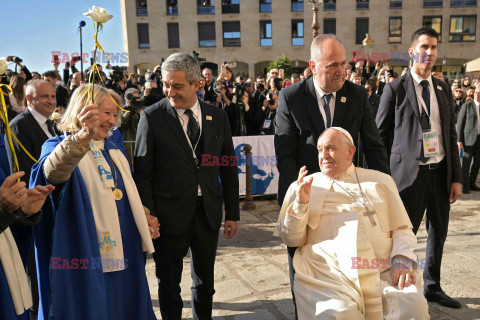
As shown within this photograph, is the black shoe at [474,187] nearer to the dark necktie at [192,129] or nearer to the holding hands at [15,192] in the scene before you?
the dark necktie at [192,129]

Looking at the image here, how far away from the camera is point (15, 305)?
2.18 meters

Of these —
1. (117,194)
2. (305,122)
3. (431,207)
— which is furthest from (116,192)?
(431,207)

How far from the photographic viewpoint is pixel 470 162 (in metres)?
8.28

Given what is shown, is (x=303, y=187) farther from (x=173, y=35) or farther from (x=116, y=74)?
(x=173, y=35)

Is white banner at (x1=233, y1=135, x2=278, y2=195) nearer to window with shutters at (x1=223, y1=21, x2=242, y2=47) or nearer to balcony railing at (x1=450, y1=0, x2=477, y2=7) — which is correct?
window with shutters at (x1=223, y1=21, x2=242, y2=47)

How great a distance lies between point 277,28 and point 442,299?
3297 centimetres

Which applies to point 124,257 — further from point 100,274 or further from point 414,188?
point 414,188

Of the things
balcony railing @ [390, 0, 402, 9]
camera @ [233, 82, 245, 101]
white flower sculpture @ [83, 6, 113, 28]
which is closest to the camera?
white flower sculpture @ [83, 6, 113, 28]

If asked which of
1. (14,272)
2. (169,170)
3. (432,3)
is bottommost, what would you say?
(14,272)

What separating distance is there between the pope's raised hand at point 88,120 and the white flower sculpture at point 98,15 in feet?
1.45

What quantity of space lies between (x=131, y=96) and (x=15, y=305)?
533cm

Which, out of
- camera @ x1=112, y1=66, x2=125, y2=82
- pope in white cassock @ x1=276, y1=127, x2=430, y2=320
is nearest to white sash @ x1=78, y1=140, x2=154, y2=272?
pope in white cassock @ x1=276, y1=127, x2=430, y2=320

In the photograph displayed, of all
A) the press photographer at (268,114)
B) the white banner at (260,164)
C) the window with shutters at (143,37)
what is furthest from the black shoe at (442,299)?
the window with shutters at (143,37)

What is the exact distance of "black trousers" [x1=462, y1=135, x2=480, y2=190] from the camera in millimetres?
8141
